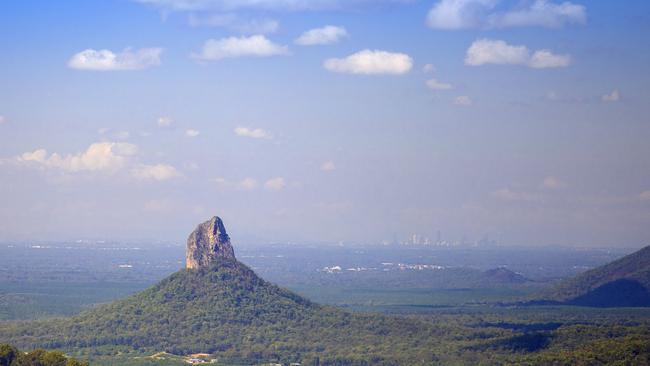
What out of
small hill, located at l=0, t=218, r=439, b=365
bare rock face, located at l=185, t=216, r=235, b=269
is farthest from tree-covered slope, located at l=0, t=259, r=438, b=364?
bare rock face, located at l=185, t=216, r=235, b=269

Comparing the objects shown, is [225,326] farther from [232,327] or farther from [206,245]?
[206,245]

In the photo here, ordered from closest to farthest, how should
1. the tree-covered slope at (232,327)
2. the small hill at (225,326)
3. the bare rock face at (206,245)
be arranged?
the small hill at (225,326), the tree-covered slope at (232,327), the bare rock face at (206,245)

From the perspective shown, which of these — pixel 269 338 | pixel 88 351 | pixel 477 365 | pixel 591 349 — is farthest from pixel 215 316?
pixel 591 349

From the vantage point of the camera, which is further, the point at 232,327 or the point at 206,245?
the point at 206,245

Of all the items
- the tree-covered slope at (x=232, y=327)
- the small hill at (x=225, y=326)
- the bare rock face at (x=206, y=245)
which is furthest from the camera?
the bare rock face at (x=206, y=245)

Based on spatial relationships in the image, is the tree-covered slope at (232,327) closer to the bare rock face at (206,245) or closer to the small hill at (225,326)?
the small hill at (225,326)

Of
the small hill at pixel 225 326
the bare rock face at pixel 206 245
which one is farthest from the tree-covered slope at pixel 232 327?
the bare rock face at pixel 206 245

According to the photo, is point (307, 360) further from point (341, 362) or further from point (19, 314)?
point (19, 314)

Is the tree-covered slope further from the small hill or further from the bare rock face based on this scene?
the bare rock face

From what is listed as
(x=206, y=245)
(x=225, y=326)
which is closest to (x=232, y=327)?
(x=225, y=326)
